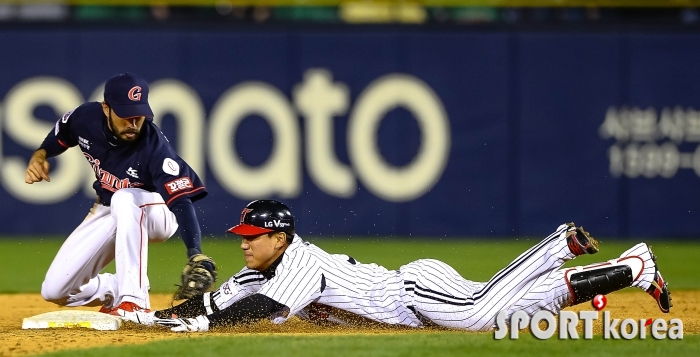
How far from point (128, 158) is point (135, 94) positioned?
15.7 inches

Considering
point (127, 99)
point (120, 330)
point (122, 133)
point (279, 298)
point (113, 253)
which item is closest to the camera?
point (279, 298)

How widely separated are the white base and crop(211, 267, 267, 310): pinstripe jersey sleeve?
1.76 feet

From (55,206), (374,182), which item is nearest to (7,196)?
(55,206)

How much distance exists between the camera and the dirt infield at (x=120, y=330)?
4.80m

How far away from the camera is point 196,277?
206 inches

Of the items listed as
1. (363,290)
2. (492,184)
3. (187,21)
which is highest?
(187,21)

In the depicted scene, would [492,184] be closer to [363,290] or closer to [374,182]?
[374,182]

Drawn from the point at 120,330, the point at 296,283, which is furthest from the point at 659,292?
the point at 120,330

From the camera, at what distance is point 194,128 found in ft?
35.0

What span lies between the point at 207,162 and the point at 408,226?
2.04 m

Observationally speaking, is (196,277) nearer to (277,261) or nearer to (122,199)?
(277,261)

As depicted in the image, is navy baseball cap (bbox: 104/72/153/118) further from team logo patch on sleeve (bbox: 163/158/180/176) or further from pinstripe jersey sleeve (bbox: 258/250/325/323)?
pinstripe jersey sleeve (bbox: 258/250/325/323)

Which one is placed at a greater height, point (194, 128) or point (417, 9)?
point (417, 9)

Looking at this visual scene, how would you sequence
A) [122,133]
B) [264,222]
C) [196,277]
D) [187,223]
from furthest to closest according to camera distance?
[122,133], [187,223], [196,277], [264,222]
